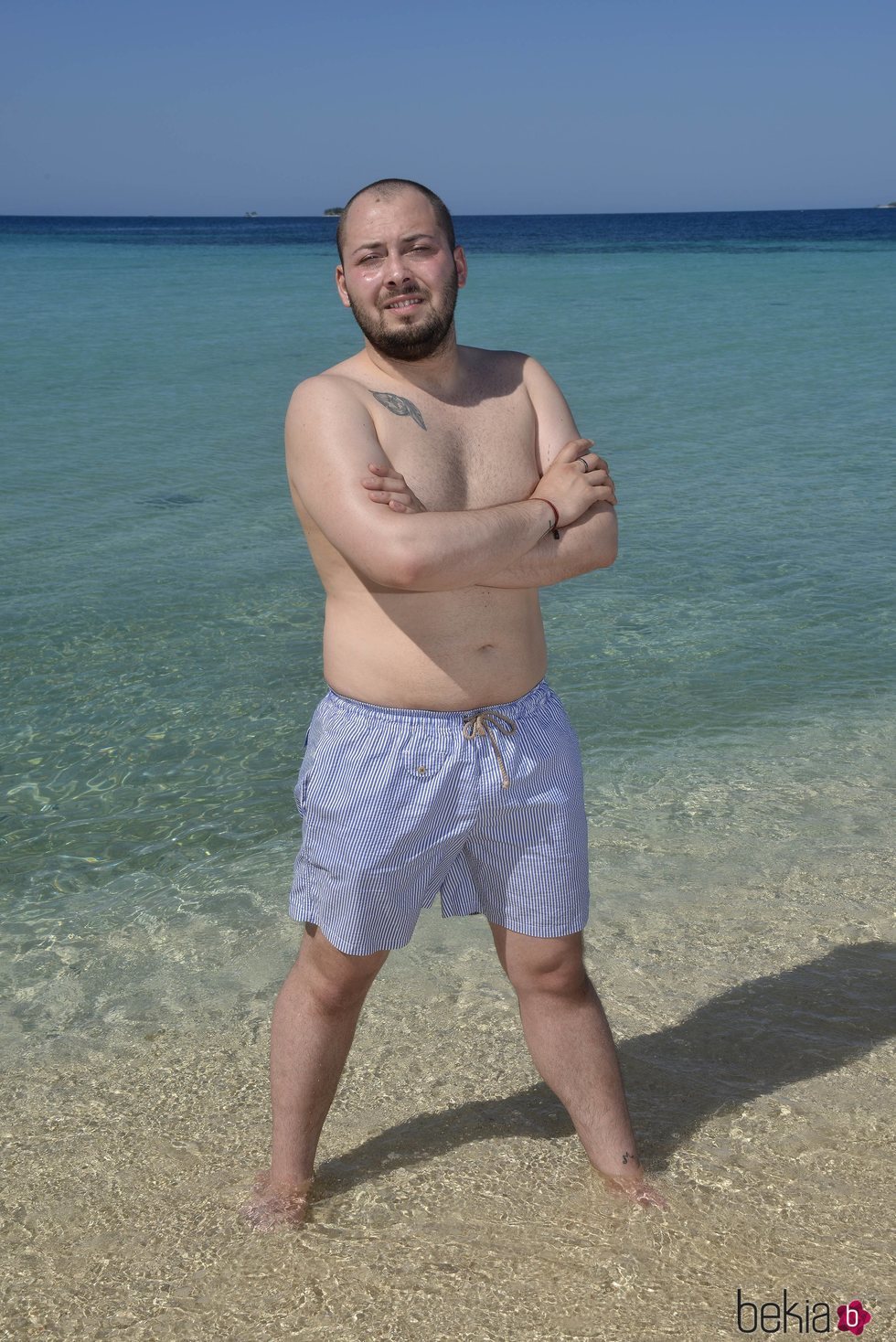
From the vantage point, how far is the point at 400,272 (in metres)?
2.57

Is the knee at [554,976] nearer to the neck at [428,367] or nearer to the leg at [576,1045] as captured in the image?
the leg at [576,1045]

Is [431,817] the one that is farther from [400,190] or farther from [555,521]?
[400,190]

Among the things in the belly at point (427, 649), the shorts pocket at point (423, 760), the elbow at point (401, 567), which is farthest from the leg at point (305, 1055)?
the elbow at point (401, 567)

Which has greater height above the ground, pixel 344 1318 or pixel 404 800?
pixel 404 800

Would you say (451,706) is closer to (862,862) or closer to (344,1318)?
(344,1318)

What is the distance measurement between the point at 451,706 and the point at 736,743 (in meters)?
3.21

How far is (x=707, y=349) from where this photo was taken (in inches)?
749

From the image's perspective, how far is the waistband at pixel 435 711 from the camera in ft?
8.55

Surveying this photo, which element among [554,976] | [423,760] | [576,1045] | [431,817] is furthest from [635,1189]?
[423,760]

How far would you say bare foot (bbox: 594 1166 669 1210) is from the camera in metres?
2.82

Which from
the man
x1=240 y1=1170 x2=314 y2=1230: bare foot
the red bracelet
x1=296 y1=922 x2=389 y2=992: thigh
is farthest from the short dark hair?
x1=240 y1=1170 x2=314 y2=1230: bare foot

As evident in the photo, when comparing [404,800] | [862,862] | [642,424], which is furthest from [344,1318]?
[642,424]

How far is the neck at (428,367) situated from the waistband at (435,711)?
66 centimetres

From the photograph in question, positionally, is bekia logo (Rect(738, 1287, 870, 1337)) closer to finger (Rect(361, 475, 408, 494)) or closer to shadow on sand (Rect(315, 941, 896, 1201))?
shadow on sand (Rect(315, 941, 896, 1201))
